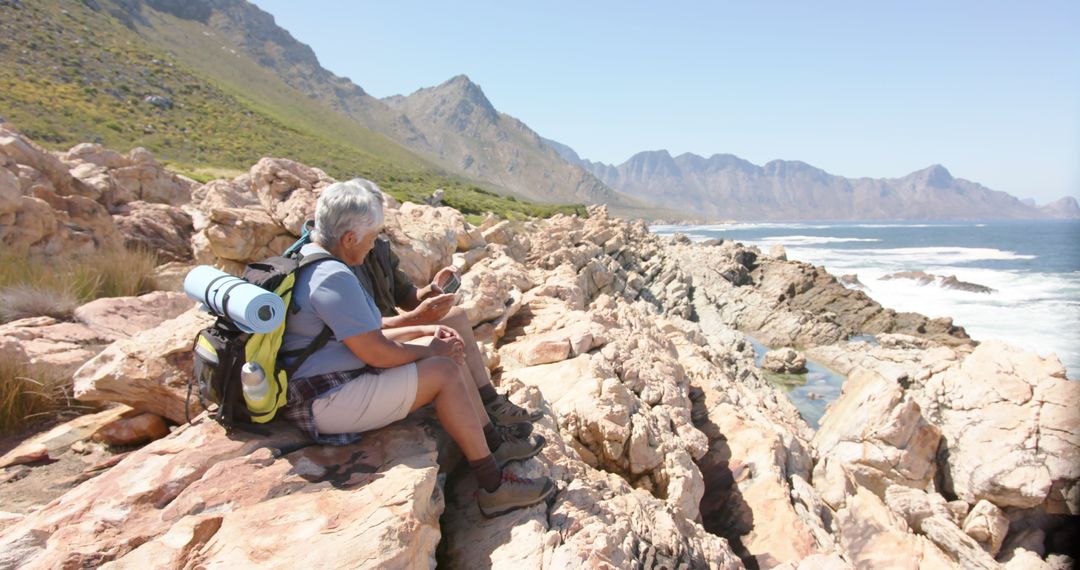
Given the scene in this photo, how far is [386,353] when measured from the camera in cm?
311

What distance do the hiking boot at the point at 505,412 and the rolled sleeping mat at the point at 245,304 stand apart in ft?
Answer: 5.49

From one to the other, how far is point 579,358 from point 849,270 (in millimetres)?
58213

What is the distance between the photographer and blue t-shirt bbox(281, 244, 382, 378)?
3.02 meters

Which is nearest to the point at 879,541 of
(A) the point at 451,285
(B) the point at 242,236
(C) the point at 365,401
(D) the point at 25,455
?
(A) the point at 451,285

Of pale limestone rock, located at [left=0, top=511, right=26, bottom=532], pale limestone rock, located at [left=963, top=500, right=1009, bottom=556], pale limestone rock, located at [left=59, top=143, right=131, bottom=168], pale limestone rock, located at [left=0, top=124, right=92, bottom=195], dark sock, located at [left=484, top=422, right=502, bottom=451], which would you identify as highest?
pale limestone rock, located at [left=59, top=143, right=131, bottom=168]

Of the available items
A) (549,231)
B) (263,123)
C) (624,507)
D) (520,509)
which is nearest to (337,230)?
(520,509)

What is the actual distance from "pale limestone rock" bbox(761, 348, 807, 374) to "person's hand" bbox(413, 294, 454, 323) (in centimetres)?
1963

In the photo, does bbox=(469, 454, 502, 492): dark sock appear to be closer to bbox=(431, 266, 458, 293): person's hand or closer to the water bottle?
the water bottle

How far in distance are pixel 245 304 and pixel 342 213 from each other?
32.0 inches

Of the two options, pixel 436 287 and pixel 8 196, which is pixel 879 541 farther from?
pixel 8 196

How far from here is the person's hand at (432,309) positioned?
3957 millimetres

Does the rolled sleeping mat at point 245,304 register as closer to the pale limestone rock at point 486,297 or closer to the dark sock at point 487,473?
the dark sock at point 487,473

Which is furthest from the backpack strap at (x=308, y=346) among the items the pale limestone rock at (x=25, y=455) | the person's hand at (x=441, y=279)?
the pale limestone rock at (x=25, y=455)

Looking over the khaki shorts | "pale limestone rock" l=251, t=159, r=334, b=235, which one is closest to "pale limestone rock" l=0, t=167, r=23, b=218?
"pale limestone rock" l=251, t=159, r=334, b=235
